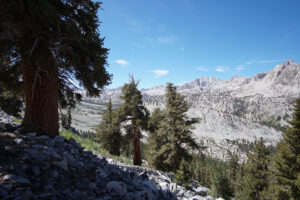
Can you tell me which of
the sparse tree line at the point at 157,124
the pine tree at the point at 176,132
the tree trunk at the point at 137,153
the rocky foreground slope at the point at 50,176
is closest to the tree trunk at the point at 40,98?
the rocky foreground slope at the point at 50,176

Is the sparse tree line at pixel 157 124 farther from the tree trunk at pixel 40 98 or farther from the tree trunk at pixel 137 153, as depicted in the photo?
the tree trunk at pixel 40 98

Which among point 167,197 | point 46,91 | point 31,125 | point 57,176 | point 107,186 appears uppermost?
point 46,91

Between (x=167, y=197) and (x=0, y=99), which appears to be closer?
(x=167, y=197)

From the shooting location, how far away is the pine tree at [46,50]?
4289 mm

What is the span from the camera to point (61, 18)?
556cm

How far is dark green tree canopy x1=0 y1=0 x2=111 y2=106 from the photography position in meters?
4.21

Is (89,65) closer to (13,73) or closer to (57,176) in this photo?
(13,73)

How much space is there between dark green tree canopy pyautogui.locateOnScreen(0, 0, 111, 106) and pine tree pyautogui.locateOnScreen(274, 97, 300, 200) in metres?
19.1

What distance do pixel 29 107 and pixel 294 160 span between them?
72.0 ft

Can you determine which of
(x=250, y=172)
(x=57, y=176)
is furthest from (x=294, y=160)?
(x=57, y=176)

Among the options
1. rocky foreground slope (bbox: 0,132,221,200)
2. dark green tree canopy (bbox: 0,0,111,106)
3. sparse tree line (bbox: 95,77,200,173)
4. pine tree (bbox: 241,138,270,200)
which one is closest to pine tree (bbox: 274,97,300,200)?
pine tree (bbox: 241,138,270,200)

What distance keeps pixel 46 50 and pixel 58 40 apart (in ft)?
2.18

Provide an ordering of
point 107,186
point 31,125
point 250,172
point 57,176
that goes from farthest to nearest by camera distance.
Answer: point 250,172 → point 31,125 → point 107,186 → point 57,176

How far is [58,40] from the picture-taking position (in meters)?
5.02
